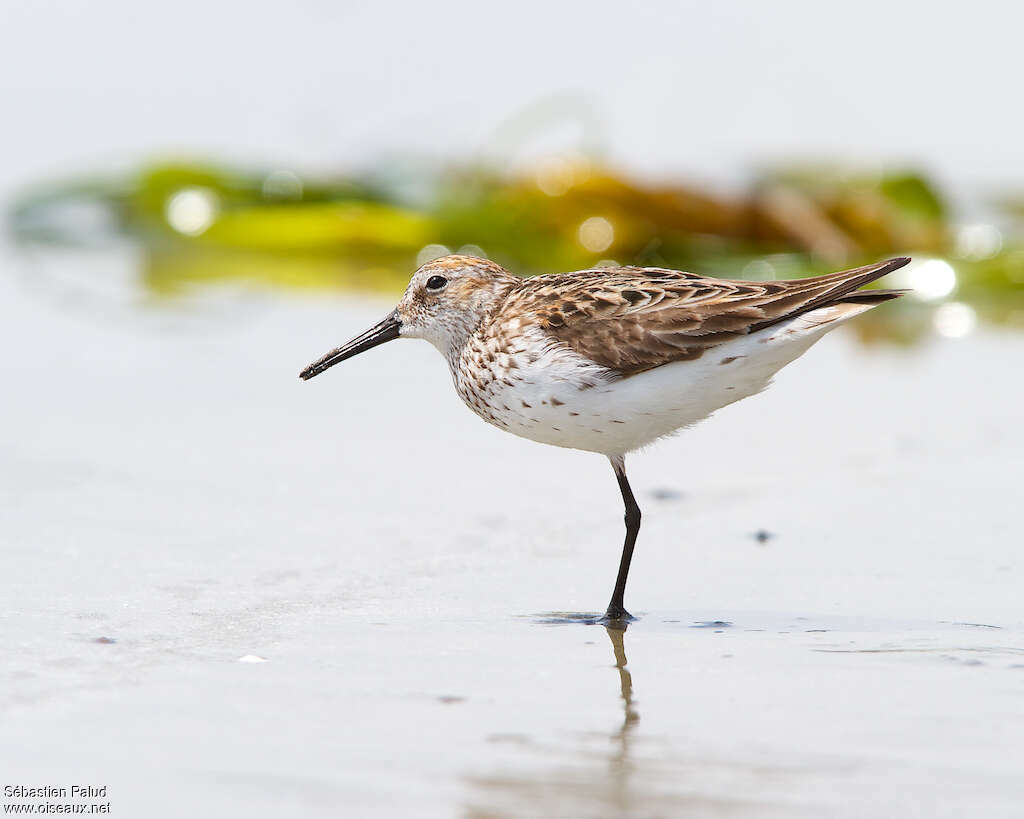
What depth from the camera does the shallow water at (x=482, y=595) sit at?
3.83m

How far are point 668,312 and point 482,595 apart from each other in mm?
1161

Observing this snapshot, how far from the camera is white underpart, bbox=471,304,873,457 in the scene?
5.48 meters

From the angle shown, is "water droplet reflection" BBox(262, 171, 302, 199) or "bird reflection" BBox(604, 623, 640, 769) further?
"water droplet reflection" BBox(262, 171, 302, 199)

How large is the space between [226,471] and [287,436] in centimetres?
62

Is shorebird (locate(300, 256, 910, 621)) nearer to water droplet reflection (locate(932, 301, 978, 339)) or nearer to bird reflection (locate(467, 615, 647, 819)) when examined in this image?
bird reflection (locate(467, 615, 647, 819))

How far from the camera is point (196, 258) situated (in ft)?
40.0

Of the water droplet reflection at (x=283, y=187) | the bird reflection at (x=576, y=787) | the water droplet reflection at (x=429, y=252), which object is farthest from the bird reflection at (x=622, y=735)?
the water droplet reflection at (x=283, y=187)

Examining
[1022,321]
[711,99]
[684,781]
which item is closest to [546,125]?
[711,99]

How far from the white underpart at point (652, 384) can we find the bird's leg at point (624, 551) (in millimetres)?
328

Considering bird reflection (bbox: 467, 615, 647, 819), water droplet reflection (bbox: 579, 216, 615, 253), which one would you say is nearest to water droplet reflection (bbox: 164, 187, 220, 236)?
water droplet reflection (bbox: 579, 216, 615, 253)

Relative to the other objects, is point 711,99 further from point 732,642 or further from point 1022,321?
point 732,642

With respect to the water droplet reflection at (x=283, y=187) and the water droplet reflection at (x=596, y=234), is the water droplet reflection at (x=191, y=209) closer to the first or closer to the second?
the water droplet reflection at (x=283, y=187)

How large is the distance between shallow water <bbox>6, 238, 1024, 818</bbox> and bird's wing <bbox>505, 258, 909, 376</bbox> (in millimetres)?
865

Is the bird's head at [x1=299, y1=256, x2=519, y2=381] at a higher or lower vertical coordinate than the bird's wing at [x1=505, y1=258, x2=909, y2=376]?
higher
